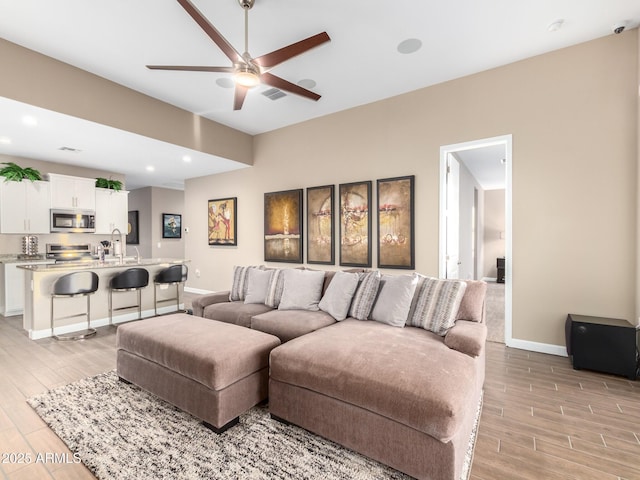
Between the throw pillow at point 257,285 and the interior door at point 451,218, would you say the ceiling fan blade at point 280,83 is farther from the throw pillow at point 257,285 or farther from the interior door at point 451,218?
the interior door at point 451,218

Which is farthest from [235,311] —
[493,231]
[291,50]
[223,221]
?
[493,231]

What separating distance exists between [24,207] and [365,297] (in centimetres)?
607

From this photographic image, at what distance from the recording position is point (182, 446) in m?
1.84

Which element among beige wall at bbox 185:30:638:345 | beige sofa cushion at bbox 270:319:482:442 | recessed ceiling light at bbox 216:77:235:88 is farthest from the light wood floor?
recessed ceiling light at bbox 216:77:235:88

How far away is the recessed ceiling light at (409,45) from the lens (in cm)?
316

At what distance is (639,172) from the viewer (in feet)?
9.57

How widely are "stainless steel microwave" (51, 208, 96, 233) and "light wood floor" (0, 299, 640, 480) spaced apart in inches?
119

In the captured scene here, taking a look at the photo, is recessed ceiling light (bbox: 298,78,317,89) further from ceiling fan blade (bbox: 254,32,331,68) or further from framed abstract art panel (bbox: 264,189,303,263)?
framed abstract art panel (bbox: 264,189,303,263)

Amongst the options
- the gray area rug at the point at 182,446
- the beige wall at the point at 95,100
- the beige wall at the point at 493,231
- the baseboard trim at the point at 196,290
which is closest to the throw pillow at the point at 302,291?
the gray area rug at the point at 182,446

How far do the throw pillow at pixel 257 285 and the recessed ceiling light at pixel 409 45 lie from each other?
2842 mm

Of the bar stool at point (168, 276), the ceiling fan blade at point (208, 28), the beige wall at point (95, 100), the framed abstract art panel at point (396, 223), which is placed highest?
the beige wall at point (95, 100)

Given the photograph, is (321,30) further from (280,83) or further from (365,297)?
(365,297)

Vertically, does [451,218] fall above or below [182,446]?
above

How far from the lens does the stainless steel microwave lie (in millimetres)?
5642
